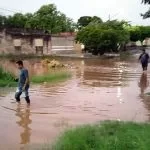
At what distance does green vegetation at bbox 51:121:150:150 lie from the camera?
8.19 metres

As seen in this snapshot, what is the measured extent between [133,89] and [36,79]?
5.26 meters

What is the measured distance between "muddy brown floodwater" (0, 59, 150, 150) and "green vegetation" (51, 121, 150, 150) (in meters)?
0.93

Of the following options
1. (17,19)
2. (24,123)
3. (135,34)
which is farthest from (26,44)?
(24,123)

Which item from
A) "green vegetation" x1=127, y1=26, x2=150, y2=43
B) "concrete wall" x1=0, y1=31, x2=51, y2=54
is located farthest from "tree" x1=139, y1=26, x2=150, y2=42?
"concrete wall" x1=0, y1=31, x2=51, y2=54

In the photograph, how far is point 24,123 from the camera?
38.7ft

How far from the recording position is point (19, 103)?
14.9 meters

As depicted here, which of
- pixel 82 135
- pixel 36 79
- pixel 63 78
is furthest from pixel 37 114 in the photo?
pixel 63 78

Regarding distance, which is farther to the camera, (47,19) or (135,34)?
(135,34)

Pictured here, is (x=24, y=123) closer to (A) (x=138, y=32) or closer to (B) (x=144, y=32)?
(A) (x=138, y=32)

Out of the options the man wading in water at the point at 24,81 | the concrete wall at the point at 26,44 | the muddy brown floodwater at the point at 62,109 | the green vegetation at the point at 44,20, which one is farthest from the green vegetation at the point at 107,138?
the green vegetation at the point at 44,20

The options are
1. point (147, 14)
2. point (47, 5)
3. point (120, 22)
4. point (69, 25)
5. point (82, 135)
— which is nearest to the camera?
point (82, 135)

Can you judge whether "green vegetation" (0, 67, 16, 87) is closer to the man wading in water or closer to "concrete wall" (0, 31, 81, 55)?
the man wading in water

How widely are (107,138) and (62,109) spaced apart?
5172 millimetres

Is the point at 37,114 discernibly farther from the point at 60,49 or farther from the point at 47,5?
the point at 47,5
